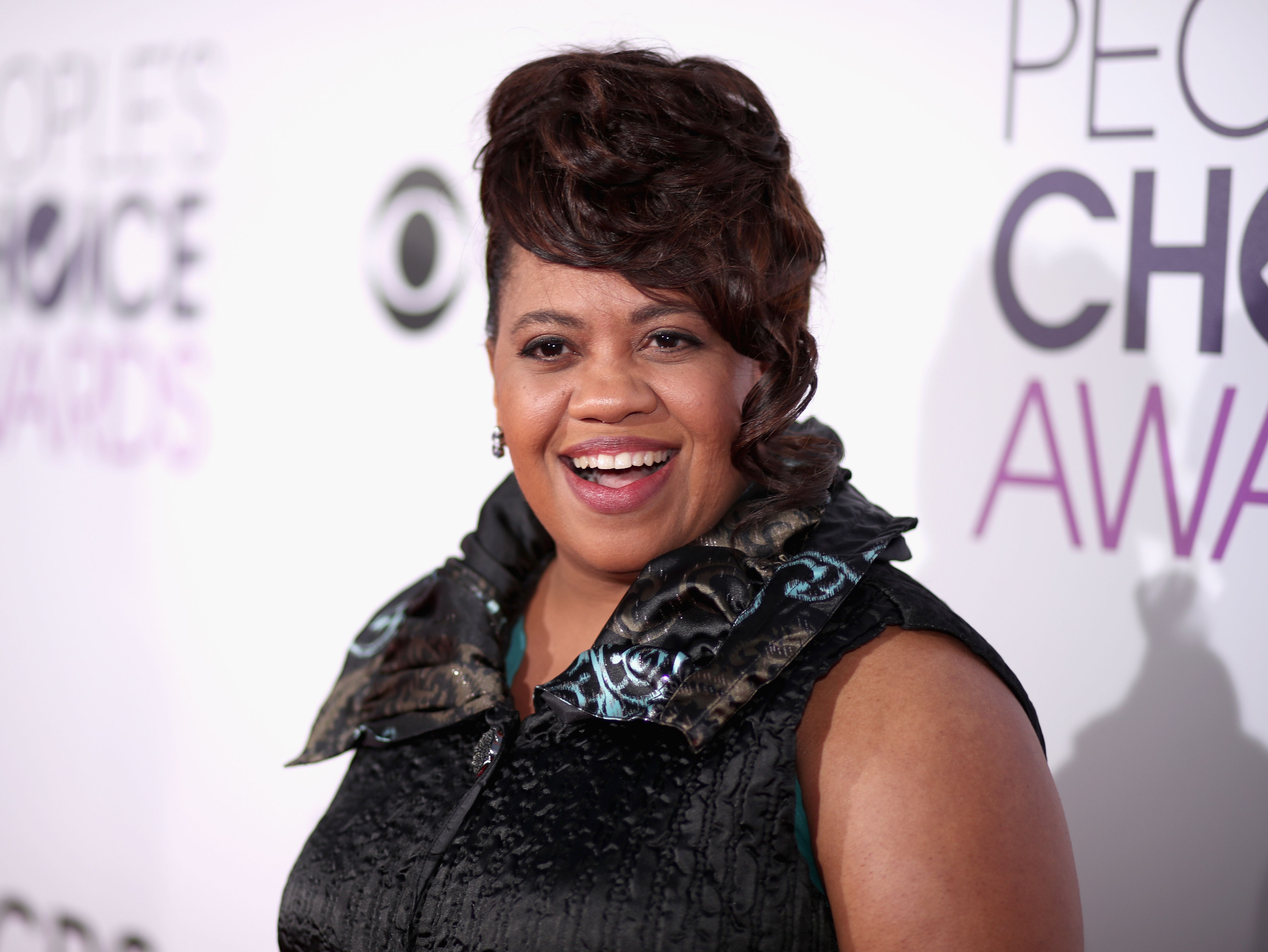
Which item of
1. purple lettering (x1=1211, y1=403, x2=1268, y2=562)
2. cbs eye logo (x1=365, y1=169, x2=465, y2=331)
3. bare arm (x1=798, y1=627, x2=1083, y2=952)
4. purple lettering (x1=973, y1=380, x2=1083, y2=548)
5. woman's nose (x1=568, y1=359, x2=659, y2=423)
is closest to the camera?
bare arm (x1=798, y1=627, x2=1083, y2=952)

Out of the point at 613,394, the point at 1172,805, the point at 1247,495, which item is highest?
the point at 613,394

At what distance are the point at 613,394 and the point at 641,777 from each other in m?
0.37

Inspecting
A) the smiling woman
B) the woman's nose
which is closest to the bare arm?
the smiling woman

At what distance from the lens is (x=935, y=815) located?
845mm

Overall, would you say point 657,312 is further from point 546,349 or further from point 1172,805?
point 1172,805

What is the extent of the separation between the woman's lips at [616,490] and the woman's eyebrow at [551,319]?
0.49 ft

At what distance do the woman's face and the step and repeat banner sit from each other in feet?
1.61

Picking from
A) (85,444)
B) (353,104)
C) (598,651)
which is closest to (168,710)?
(85,444)

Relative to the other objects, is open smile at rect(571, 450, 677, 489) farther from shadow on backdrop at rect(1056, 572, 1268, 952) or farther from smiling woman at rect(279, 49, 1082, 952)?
shadow on backdrop at rect(1056, 572, 1268, 952)

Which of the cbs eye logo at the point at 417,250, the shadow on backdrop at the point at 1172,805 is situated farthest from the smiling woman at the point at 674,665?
the cbs eye logo at the point at 417,250

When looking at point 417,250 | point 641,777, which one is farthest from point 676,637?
point 417,250

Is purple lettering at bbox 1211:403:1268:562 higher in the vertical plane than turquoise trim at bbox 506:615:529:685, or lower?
higher

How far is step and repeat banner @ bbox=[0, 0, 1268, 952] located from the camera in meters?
1.61

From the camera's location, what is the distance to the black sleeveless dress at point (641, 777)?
912 millimetres
